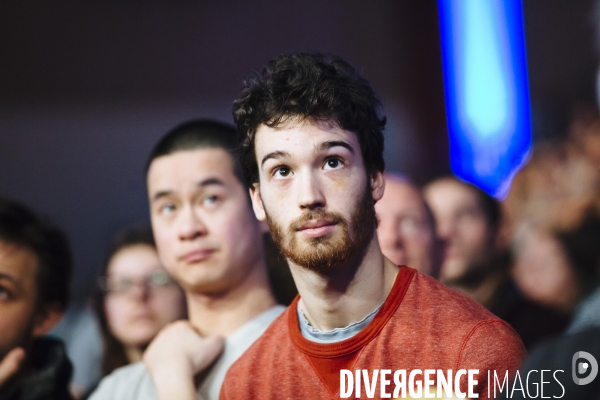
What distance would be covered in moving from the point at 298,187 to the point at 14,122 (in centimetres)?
129

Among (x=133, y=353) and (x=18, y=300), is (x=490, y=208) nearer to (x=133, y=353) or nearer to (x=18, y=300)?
(x=133, y=353)

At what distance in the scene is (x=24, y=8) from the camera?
2.50 meters

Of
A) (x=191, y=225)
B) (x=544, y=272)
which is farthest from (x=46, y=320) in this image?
(x=544, y=272)

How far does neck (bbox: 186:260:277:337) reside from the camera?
Answer: 2197 millimetres

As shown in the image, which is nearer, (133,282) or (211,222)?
(211,222)

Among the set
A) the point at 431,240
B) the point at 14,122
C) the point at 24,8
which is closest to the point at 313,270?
the point at 431,240

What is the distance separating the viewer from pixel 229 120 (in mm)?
2271

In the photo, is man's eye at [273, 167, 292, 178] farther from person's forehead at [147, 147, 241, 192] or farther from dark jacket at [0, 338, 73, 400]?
dark jacket at [0, 338, 73, 400]

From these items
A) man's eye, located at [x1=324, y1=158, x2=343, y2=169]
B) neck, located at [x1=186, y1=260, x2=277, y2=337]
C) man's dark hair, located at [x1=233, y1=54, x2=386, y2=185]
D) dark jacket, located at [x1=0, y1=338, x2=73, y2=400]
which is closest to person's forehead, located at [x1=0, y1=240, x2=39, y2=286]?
dark jacket, located at [x1=0, y1=338, x2=73, y2=400]

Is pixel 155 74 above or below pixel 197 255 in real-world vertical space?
above

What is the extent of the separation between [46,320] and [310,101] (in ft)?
4.37

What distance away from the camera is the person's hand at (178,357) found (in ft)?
6.98

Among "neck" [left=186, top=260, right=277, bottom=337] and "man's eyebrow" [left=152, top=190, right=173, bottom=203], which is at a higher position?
"man's eyebrow" [left=152, top=190, right=173, bottom=203]

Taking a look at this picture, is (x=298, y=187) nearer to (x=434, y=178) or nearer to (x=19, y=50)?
(x=434, y=178)
